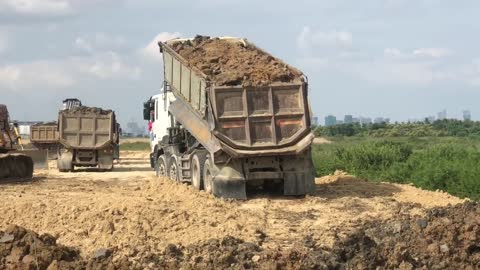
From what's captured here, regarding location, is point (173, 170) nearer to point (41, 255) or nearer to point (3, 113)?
point (3, 113)

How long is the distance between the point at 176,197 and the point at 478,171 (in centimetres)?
762

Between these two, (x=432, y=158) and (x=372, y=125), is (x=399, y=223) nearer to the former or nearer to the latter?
(x=432, y=158)

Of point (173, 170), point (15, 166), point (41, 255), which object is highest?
point (15, 166)

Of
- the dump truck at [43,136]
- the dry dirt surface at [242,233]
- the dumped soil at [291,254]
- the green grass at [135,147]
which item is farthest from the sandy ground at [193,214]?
the green grass at [135,147]

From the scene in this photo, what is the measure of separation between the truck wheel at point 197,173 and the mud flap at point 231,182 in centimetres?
132

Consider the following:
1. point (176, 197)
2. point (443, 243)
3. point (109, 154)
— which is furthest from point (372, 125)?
point (443, 243)

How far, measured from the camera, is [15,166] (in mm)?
21734

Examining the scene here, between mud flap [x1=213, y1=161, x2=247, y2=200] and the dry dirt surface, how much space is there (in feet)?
1.01

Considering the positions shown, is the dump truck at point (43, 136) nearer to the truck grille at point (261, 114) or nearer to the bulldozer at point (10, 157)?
the bulldozer at point (10, 157)

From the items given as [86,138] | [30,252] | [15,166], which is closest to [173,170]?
[15,166]

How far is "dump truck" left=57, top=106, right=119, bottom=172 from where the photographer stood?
1059 inches

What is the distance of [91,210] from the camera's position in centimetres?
1191

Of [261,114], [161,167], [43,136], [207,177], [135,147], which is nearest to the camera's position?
[261,114]

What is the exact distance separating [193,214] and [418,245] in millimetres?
4098
